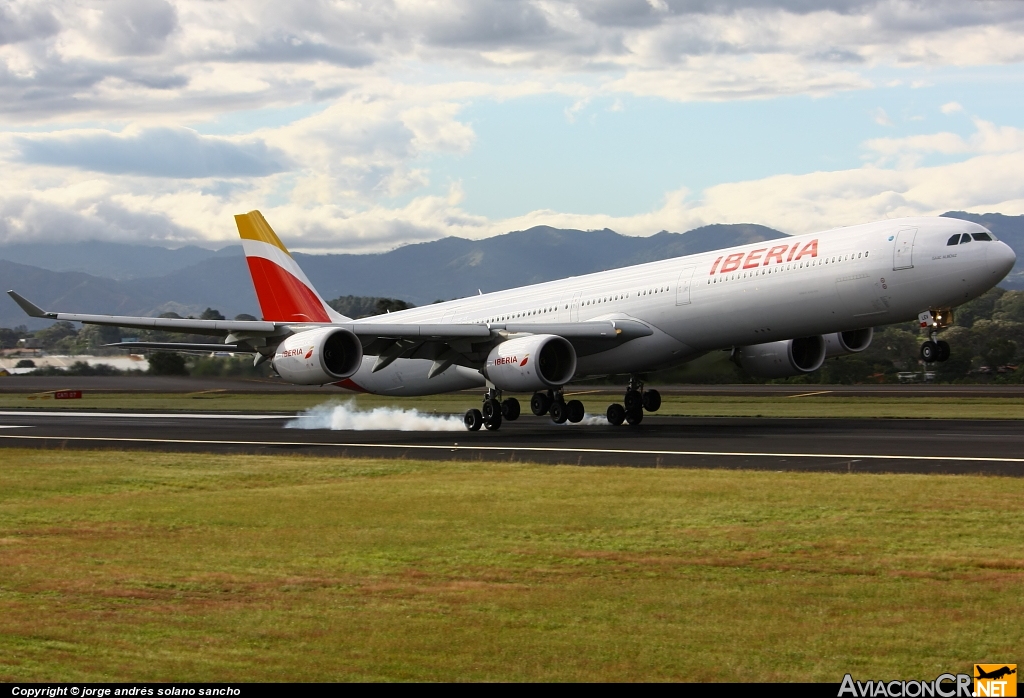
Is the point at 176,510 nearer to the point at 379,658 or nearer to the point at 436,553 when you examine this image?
the point at 436,553

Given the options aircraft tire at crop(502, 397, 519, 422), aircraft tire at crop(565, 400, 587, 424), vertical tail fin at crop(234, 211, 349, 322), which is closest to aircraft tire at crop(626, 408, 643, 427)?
aircraft tire at crop(565, 400, 587, 424)

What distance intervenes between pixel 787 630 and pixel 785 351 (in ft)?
93.7

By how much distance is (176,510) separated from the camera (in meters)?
16.8

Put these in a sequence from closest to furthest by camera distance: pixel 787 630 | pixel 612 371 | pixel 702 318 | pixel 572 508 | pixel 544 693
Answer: pixel 544 693, pixel 787 630, pixel 572 508, pixel 702 318, pixel 612 371

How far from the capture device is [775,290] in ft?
105

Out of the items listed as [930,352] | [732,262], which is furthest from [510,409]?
[930,352]

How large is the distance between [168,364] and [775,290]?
113 feet

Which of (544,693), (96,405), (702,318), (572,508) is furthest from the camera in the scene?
(96,405)

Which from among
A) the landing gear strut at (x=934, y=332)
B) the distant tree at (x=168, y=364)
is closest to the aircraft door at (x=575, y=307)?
the landing gear strut at (x=934, y=332)

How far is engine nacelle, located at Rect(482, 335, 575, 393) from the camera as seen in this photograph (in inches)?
1284

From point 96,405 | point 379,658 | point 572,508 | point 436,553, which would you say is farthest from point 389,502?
point 96,405

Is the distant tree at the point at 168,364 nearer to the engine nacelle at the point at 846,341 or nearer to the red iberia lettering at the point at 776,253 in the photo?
the engine nacelle at the point at 846,341

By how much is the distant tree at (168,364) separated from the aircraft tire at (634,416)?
2511 cm

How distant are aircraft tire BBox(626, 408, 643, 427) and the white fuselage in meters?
2.11
